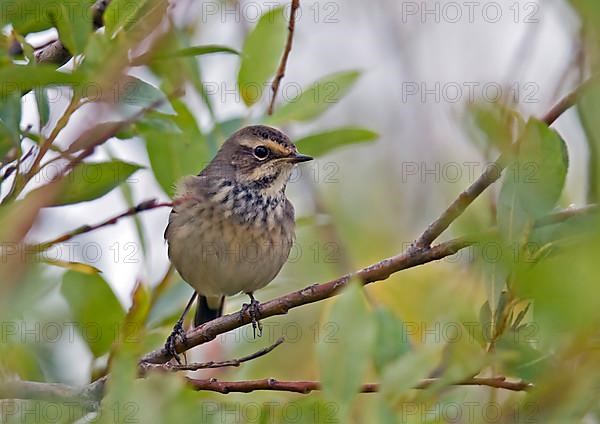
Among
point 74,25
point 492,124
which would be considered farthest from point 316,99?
point 492,124

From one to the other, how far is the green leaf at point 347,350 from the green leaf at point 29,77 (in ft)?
2.46

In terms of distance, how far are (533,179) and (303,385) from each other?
79 cm

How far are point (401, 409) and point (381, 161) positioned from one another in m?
6.07

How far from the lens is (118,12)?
218cm

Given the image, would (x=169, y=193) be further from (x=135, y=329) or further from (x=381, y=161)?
(x=381, y=161)

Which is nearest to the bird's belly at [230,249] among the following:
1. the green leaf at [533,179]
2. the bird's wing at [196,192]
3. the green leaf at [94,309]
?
the bird's wing at [196,192]

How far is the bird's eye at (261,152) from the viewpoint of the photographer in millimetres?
5137

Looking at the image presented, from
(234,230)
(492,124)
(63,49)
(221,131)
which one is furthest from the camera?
(234,230)

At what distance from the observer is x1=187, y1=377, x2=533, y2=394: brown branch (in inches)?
66.9

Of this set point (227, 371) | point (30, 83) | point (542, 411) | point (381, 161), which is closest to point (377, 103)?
point (381, 161)

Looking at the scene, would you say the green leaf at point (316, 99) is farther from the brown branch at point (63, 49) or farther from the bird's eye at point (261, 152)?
the bird's eye at point (261, 152)

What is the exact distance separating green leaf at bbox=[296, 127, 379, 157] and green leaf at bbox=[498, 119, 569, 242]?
68.3 inches

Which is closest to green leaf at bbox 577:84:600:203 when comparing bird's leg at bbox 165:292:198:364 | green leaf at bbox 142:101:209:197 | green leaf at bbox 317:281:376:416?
green leaf at bbox 317:281:376:416

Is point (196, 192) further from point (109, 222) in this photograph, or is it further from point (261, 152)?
point (109, 222)
